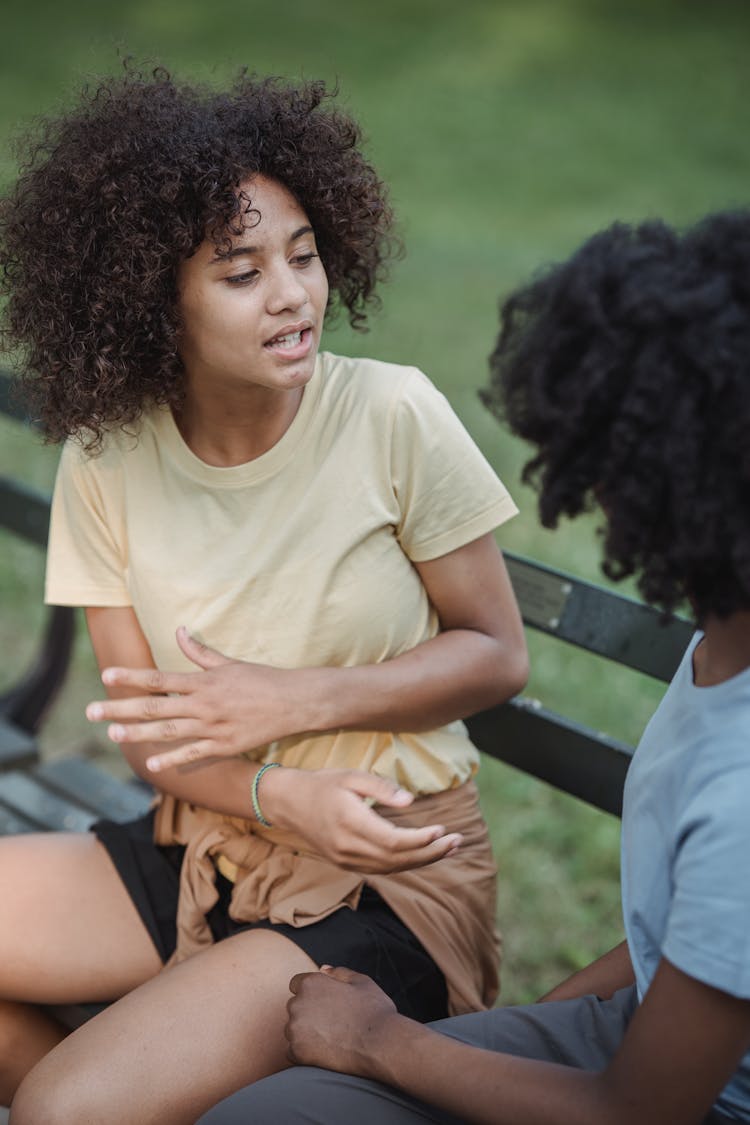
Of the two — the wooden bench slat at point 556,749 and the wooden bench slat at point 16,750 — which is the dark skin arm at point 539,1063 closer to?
the wooden bench slat at point 556,749

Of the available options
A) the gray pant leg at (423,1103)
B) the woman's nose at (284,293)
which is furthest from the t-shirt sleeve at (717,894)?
the woman's nose at (284,293)

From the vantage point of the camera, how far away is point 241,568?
219 cm

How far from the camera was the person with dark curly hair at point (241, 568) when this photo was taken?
6.84ft

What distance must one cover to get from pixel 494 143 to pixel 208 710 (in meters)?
11.5

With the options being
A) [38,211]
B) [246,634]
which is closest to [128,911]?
[246,634]

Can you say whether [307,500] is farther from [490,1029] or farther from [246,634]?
[490,1029]

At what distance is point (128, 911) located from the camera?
90.1 inches

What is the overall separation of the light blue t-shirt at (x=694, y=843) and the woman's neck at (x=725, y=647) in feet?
0.08

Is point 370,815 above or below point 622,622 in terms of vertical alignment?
below

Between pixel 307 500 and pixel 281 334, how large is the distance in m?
0.26

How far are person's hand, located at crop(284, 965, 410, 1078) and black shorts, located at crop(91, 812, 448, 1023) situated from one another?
155mm

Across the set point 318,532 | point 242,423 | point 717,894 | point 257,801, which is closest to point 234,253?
point 242,423

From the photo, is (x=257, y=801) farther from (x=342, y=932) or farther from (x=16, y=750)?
(x=16, y=750)

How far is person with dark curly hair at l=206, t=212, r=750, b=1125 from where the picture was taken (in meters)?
1.42
